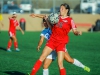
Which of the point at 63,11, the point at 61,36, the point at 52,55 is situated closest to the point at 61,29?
the point at 61,36

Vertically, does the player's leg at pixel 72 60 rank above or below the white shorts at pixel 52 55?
below

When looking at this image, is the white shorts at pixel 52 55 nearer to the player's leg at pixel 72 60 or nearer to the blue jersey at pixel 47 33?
the player's leg at pixel 72 60

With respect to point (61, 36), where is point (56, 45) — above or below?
below

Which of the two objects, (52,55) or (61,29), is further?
(52,55)

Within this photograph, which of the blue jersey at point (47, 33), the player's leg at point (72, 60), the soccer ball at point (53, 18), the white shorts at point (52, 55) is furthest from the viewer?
the blue jersey at point (47, 33)

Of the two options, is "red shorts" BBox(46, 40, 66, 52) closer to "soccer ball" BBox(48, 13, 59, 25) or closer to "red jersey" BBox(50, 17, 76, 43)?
"red jersey" BBox(50, 17, 76, 43)

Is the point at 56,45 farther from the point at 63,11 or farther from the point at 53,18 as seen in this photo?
the point at 63,11

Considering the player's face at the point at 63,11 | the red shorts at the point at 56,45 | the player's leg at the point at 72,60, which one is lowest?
the player's leg at the point at 72,60

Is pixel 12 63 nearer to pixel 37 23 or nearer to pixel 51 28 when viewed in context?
pixel 51 28

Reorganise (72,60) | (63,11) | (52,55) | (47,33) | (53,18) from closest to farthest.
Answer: (53,18), (63,11), (52,55), (72,60), (47,33)

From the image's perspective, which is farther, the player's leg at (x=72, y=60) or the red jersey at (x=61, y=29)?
the player's leg at (x=72, y=60)

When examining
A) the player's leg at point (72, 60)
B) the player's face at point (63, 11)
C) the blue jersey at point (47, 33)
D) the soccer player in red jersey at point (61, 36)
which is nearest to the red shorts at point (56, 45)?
the soccer player in red jersey at point (61, 36)

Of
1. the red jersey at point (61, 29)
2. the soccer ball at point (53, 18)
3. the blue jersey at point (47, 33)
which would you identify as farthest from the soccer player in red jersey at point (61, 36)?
the blue jersey at point (47, 33)

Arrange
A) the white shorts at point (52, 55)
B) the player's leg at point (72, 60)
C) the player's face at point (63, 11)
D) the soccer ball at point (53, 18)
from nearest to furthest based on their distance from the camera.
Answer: the soccer ball at point (53, 18) < the player's face at point (63, 11) < the white shorts at point (52, 55) < the player's leg at point (72, 60)
